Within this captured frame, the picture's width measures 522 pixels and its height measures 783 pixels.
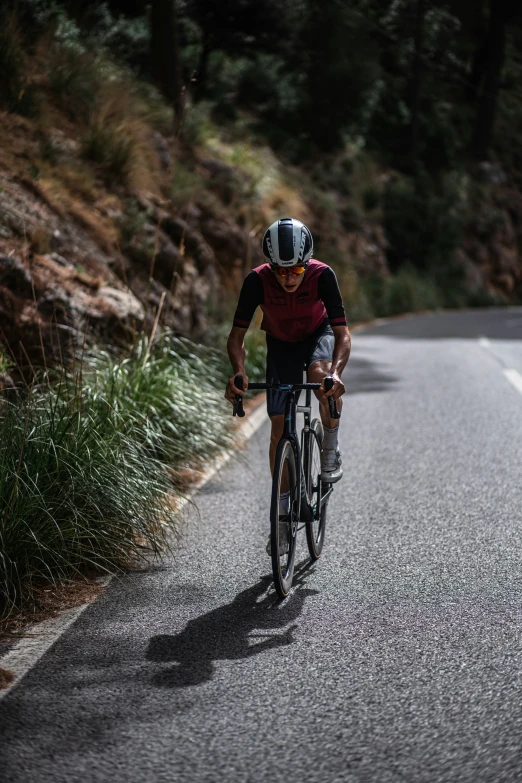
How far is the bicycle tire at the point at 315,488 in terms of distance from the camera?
563 centimetres

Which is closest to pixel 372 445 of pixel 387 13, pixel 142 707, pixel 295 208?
pixel 142 707

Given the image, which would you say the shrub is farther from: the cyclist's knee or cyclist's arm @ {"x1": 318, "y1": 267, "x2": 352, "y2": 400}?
cyclist's arm @ {"x1": 318, "y1": 267, "x2": 352, "y2": 400}

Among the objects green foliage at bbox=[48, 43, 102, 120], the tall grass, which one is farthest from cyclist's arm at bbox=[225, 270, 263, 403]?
green foliage at bbox=[48, 43, 102, 120]

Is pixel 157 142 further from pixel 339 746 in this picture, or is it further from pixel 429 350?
pixel 339 746

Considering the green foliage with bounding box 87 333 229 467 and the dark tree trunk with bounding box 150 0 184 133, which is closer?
the green foliage with bounding box 87 333 229 467

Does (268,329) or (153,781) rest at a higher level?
(268,329)

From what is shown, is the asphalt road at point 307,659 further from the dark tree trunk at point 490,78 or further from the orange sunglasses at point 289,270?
the dark tree trunk at point 490,78

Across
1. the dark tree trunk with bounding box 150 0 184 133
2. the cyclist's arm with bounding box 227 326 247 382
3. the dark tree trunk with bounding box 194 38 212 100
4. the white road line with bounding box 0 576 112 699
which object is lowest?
the white road line with bounding box 0 576 112 699

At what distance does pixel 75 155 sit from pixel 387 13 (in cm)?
2686

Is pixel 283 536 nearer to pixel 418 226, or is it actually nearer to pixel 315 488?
pixel 315 488

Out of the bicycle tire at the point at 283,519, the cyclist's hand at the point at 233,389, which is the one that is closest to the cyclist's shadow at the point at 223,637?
the bicycle tire at the point at 283,519

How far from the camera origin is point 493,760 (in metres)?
3.29

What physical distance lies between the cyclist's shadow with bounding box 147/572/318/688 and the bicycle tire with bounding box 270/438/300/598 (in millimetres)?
118

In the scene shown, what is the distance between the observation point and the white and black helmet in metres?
5.05
